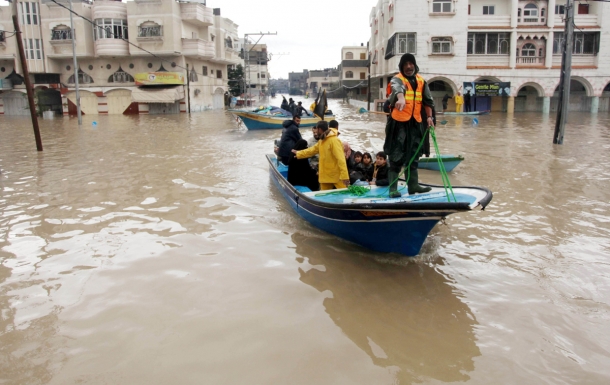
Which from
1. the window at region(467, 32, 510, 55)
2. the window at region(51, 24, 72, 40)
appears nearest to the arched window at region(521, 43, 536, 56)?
the window at region(467, 32, 510, 55)

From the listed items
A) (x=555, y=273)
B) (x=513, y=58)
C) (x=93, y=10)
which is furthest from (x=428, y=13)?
(x=555, y=273)

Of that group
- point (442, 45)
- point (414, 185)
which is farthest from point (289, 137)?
point (442, 45)

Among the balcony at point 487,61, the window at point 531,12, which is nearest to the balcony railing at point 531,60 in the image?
the balcony at point 487,61

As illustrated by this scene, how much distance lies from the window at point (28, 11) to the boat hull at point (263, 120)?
26.7m

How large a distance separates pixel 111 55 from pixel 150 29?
3.66 meters

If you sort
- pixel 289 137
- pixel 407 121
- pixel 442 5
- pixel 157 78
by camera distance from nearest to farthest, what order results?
pixel 407 121 → pixel 289 137 → pixel 442 5 → pixel 157 78

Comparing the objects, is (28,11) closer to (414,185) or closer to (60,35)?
(60,35)

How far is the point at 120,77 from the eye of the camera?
40469 mm

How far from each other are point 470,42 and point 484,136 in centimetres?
1712

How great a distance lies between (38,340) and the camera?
167 inches

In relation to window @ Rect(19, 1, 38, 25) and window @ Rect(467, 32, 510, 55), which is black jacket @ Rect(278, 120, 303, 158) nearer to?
window @ Rect(467, 32, 510, 55)

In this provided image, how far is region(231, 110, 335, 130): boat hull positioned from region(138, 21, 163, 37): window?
64.5ft

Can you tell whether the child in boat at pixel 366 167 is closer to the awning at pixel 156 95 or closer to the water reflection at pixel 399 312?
the water reflection at pixel 399 312

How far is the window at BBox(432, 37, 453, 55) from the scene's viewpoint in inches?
1314
